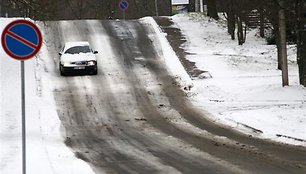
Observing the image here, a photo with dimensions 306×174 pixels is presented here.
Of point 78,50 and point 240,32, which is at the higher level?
point 78,50

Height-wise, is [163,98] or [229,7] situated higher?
[229,7]

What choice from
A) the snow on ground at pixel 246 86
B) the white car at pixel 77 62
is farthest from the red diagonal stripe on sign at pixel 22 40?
the white car at pixel 77 62

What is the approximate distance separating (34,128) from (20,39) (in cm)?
652

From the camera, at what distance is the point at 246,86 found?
20.7m

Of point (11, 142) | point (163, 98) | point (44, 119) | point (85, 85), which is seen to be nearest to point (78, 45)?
point (85, 85)

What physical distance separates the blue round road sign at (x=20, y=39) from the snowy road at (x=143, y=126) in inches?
107

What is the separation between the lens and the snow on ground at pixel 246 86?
14508 millimetres

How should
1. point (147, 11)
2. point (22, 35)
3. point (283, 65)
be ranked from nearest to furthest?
point (22, 35), point (283, 65), point (147, 11)

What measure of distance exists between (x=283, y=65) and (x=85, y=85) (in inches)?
324

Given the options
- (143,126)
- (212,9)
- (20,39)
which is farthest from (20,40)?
(212,9)

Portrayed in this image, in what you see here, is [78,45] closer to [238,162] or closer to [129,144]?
[129,144]

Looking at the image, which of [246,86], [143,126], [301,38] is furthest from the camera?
[246,86]

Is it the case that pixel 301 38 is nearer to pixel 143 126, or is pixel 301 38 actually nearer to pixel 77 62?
pixel 143 126

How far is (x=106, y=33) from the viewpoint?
33.3m
